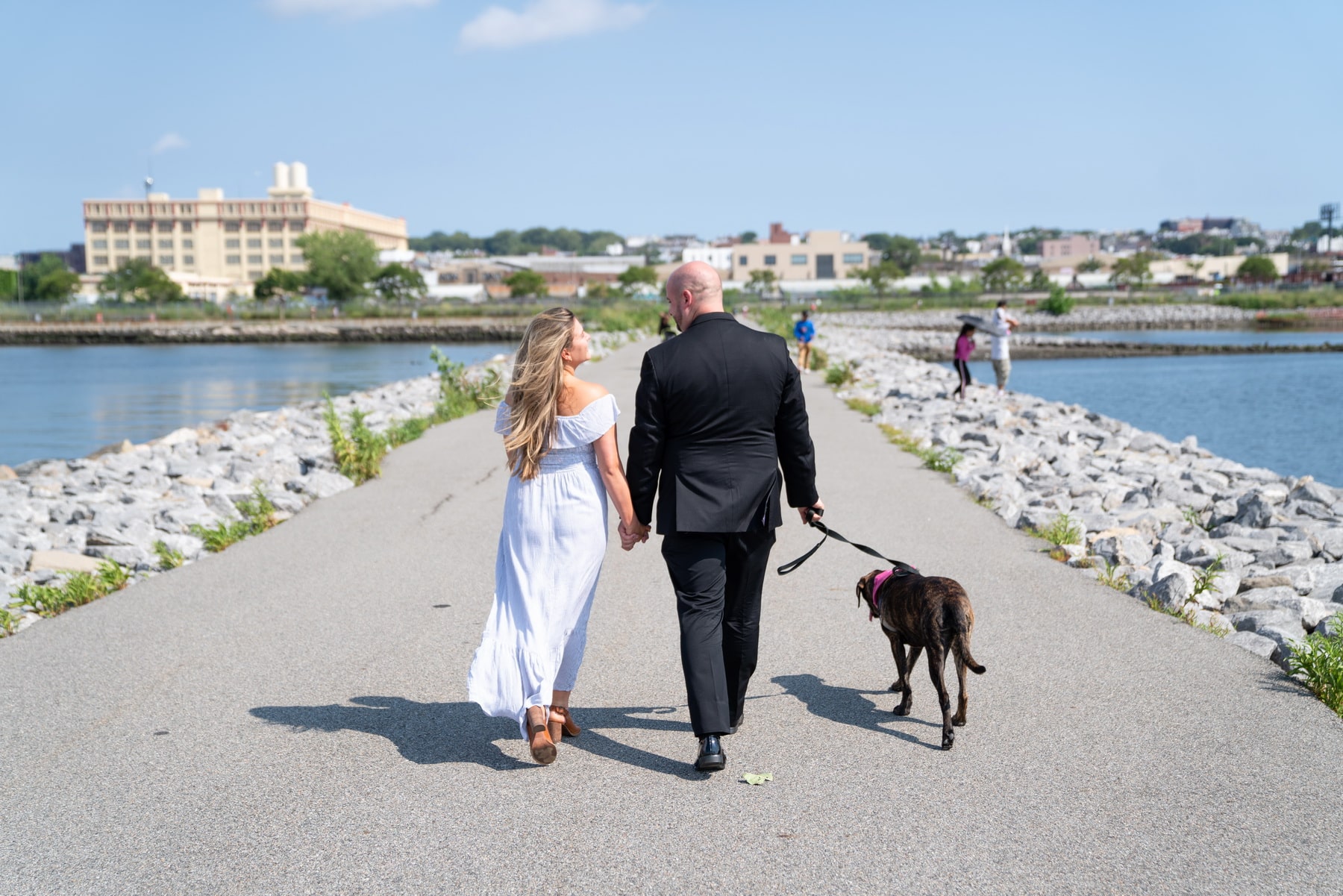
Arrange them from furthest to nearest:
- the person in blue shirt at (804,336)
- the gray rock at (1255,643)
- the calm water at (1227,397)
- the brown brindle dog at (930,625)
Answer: the person in blue shirt at (804,336) → the calm water at (1227,397) → the gray rock at (1255,643) → the brown brindle dog at (930,625)

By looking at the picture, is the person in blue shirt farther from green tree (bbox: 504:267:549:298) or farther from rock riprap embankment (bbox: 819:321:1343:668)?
green tree (bbox: 504:267:549:298)

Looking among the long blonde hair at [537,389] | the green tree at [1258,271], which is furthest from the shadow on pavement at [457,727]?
the green tree at [1258,271]

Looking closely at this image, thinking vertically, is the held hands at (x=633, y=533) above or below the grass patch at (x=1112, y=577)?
above

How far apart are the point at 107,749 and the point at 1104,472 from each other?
11764 mm

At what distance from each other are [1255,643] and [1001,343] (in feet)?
55.4

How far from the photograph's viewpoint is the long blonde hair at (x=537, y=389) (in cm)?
480

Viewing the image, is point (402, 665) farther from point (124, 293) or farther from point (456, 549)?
point (124, 293)

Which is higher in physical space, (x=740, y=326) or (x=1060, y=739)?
(x=740, y=326)

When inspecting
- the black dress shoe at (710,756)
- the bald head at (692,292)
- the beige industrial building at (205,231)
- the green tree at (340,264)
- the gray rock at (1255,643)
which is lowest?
the gray rock at (1255,643)

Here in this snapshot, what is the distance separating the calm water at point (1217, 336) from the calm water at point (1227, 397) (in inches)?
468

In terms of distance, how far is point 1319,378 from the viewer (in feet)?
143

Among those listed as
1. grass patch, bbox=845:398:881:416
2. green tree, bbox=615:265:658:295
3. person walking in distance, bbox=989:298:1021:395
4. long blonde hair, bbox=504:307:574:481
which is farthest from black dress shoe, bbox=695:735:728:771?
green tree, bbox=615:265:658:295

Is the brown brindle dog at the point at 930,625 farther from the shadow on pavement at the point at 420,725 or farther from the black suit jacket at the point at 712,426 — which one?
the shadow on pavement at the point at 420,725

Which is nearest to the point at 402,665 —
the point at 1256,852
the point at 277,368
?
the point at 1256,852
